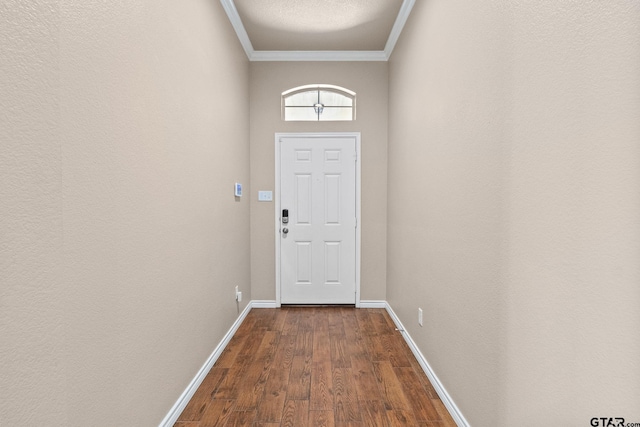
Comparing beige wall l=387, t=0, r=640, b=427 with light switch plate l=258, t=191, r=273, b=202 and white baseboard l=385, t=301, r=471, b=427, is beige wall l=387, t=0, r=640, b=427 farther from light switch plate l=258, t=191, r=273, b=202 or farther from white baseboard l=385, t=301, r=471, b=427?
light switch plate l=258, t=191, r=273, b=202

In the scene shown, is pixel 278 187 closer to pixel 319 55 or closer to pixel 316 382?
pixel 319 55

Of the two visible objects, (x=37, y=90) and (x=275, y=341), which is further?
(x=275, y=341)

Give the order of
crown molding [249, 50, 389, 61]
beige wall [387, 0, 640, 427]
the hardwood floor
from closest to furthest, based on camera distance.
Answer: beige wall [387, 0, 640, 427] < the hardwood floor < crown molding [249, 50, 389, 61]

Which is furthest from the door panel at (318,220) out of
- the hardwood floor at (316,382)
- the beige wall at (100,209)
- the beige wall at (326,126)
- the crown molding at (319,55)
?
the beige wall at (100,209)

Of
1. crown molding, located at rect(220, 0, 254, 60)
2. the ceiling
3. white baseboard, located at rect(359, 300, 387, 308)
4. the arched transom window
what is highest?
the ceiling

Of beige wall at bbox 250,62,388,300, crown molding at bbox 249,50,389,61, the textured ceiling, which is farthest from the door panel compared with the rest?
the textured ceiling

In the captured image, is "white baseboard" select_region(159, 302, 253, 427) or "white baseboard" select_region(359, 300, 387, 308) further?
"white baseboard" select_region(359, 300, 387, 308)

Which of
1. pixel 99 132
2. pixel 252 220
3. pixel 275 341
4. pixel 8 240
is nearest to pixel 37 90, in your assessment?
pixel 99 132

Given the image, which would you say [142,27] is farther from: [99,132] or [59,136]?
[59,136]

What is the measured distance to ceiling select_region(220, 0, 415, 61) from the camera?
3156 millimetres

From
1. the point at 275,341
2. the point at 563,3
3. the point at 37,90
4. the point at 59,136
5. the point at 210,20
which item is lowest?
the point at 275,341

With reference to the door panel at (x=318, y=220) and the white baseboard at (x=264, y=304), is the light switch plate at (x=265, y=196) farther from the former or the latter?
the white baseboard at (x=264, y=304)

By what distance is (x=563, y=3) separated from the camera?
116cm

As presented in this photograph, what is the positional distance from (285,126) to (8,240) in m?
3.47
